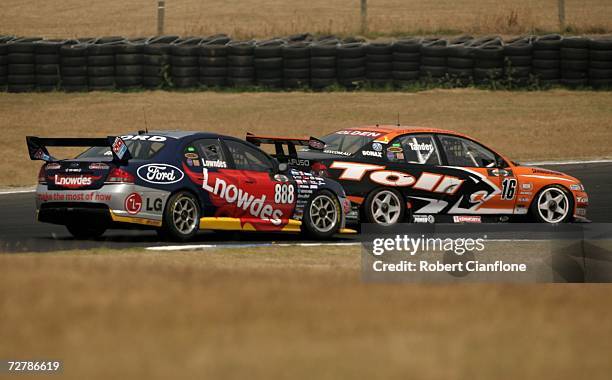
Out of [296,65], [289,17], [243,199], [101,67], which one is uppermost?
[289,17]

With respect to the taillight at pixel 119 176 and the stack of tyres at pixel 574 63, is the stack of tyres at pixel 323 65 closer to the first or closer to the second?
the stack of tyres at pixel 574 63

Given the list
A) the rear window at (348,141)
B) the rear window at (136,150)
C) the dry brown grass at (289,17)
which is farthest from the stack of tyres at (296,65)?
the rear window at (136,150)

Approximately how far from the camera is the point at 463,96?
3080 centimetres

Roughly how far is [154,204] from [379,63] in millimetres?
16788

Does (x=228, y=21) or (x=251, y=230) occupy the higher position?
(x=228, y=21)

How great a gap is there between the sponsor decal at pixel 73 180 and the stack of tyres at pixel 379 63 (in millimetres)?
16316

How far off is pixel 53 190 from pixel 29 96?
17.2 m

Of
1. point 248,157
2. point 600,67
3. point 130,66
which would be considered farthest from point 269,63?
point 248,157

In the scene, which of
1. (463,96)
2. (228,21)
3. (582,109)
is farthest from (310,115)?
(228,21)

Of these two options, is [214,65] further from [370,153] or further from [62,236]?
[62,236]

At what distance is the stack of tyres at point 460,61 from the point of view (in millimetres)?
29547

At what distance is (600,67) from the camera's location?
96.9 feet

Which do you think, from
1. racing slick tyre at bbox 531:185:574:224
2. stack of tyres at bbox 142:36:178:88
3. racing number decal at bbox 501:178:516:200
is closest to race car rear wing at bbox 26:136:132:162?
racing number decal at bbox 501:178:516:200

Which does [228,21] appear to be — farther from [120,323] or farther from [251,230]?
[120,323]
